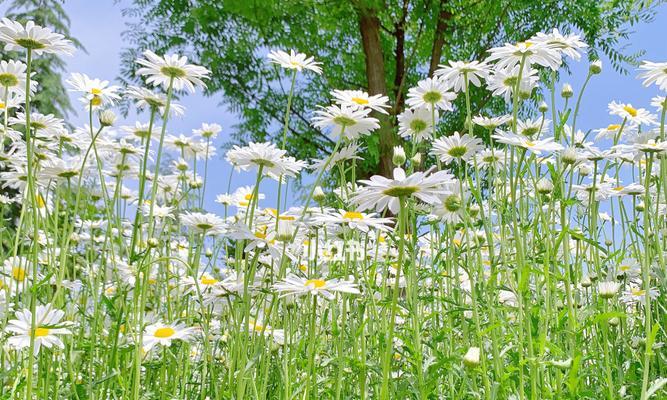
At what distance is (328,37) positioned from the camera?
8.57 metres

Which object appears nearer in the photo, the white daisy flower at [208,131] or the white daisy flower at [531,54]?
the white daisy flower at [531,54]

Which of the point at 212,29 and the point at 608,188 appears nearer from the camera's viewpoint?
the point at 608,188

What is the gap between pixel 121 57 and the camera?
9164 millimetres

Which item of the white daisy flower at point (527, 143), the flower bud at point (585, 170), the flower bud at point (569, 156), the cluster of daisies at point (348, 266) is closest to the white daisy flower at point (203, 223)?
the cluster of daisies at point (348, 266)

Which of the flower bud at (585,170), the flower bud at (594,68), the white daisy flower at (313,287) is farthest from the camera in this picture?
the flower bud at (585,170)

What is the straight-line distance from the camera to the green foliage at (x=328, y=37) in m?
7.69

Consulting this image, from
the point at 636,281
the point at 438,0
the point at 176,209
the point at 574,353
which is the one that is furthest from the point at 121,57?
the point at 574,353

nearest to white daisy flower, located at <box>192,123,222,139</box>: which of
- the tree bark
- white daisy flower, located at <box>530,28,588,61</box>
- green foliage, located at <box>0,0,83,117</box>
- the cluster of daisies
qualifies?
the cluster of daisies

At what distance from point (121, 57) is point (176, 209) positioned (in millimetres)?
7396

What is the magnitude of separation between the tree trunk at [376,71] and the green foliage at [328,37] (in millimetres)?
99

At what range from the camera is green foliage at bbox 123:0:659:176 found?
303 inches

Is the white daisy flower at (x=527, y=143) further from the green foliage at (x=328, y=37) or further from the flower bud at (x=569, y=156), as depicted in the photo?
the green foliage at (x=328, y=37)

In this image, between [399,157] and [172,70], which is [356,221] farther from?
[172,70]

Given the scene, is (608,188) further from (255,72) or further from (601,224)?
(255,72)
